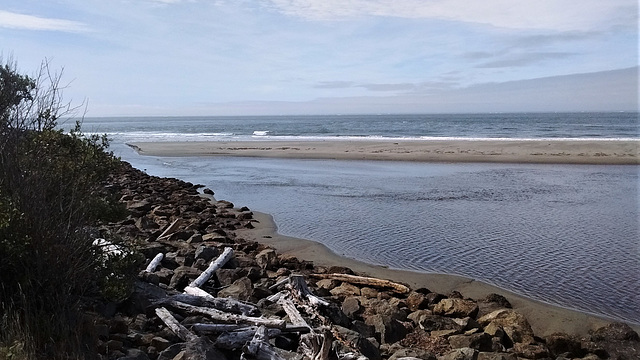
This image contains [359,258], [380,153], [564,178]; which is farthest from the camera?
[380,153]

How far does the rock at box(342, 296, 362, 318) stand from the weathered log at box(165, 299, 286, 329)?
143 centimetres

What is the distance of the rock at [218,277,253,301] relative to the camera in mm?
7570

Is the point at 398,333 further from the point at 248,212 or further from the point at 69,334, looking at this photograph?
the point at 248,212

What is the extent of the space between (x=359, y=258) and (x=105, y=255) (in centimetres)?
539

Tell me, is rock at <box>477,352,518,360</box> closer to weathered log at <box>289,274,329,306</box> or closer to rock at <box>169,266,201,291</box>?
weathered log at <box>289,274,329,306</box>

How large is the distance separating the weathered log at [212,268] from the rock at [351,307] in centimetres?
203

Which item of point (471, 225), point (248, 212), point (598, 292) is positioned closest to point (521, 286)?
point (598, 292)

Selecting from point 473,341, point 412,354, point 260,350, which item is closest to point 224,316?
point 260,350

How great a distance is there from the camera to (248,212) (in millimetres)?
15273

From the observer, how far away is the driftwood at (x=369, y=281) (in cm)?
870

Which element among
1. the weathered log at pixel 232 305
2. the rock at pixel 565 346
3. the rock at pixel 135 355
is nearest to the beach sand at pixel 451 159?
the rock at pixel 565 346

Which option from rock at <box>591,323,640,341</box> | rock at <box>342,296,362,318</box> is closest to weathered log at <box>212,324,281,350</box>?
rock at <box>342,296,362,318</box>

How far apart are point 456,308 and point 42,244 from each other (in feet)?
16.8

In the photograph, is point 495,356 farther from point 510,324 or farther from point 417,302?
point 417,302
